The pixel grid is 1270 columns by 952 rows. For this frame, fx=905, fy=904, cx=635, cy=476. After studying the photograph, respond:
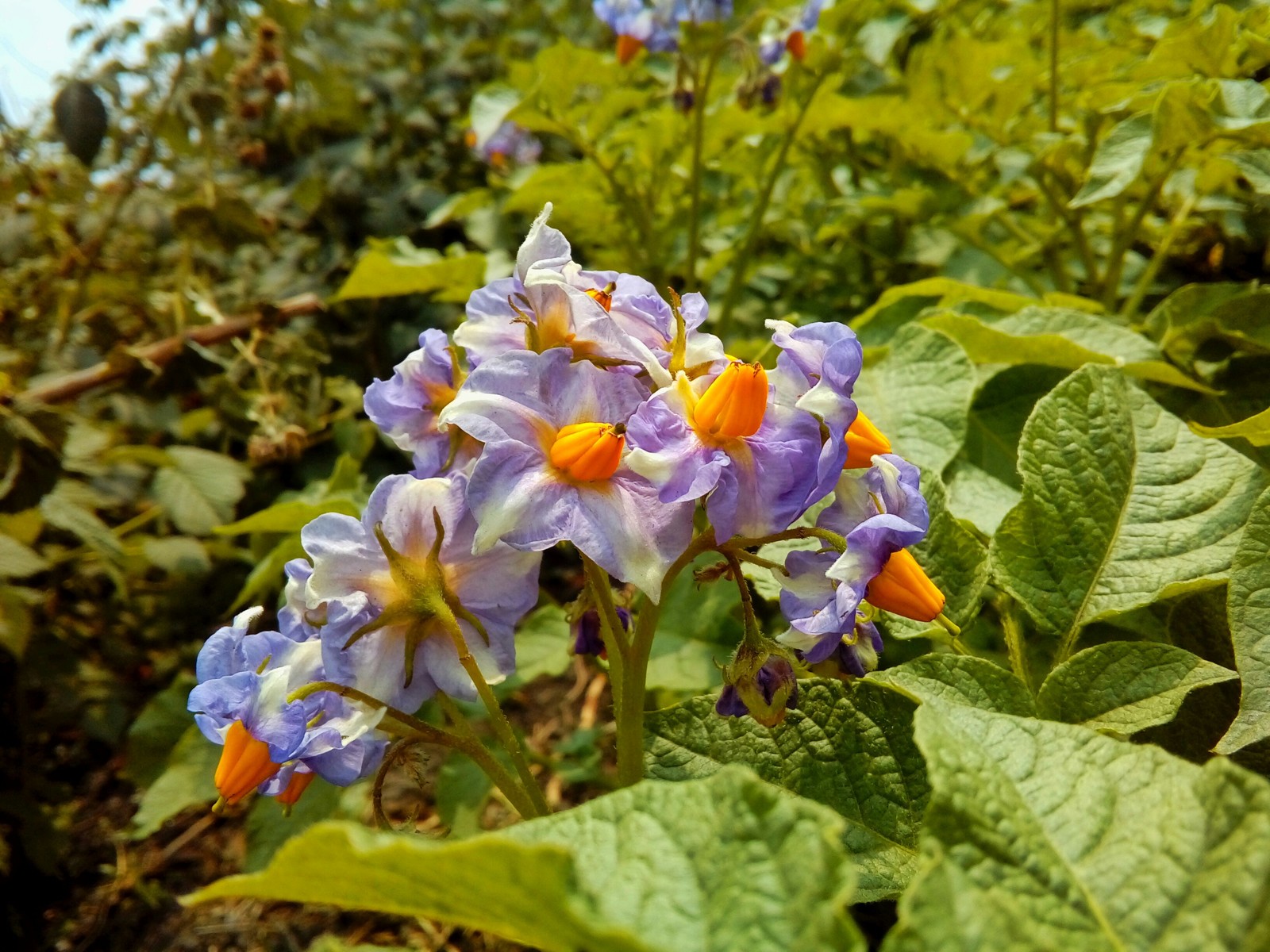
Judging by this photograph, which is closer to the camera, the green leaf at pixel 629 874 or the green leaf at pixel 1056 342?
the green leaf at pixel 629 874

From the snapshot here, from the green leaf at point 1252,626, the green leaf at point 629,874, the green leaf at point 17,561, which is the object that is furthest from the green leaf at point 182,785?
the green leaf at point 1252,626

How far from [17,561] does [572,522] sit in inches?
54.1

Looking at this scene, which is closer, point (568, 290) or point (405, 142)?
point (568, 290)

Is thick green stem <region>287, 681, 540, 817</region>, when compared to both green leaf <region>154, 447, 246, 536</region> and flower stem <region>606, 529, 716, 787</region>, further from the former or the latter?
green leaf <region>154, 447, 246, 536</region>

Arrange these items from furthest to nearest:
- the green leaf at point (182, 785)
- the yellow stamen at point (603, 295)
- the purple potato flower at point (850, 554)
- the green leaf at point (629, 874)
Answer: the green leaf at point (182, 785) → the yellow stamen at point (603, 295) → the purple potato flower at point (850, 554) → the green leaf at point (629, 874)

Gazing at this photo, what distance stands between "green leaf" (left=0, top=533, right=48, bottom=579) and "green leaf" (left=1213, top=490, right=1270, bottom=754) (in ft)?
5.73

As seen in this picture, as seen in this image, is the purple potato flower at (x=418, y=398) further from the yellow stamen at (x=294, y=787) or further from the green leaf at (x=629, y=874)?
the green leaf at (x=629, y=874)

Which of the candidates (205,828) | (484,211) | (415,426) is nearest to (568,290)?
(415,426)

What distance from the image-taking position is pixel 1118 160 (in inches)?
49.0

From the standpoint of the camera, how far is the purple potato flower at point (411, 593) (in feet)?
2.47

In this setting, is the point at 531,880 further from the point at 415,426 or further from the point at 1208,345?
the point at 1208,345

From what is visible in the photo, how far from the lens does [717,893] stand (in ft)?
1.64

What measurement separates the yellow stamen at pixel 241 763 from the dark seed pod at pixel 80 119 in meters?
1.56

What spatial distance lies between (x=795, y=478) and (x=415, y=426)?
1.29ft
